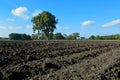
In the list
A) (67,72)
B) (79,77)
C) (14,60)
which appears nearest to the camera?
(79,77)

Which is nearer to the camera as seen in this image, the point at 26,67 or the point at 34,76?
the point at 34,76

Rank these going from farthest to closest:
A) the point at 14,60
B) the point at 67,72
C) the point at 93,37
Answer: the point at 93,37 < the point at 14,60 < the point at 67,72

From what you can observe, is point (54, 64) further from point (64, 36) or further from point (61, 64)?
point (64, 36)

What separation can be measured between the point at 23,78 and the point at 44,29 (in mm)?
66918

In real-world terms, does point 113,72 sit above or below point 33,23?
below

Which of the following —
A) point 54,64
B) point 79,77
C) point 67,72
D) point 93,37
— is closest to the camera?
point 79,77

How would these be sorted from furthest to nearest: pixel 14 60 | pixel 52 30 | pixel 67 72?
pixel 52 30
pixel 14 60
pixel 67 72

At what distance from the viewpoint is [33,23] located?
78.4 metres

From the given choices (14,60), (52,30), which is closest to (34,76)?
(14,60)

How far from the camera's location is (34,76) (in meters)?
8.58

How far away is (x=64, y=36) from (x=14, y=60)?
103935 millimetres

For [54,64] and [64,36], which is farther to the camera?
[64,36]

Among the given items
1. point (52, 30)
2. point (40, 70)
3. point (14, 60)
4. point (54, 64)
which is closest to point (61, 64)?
point (54, 64)

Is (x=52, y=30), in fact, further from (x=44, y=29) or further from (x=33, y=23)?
(x=33, y=23)
